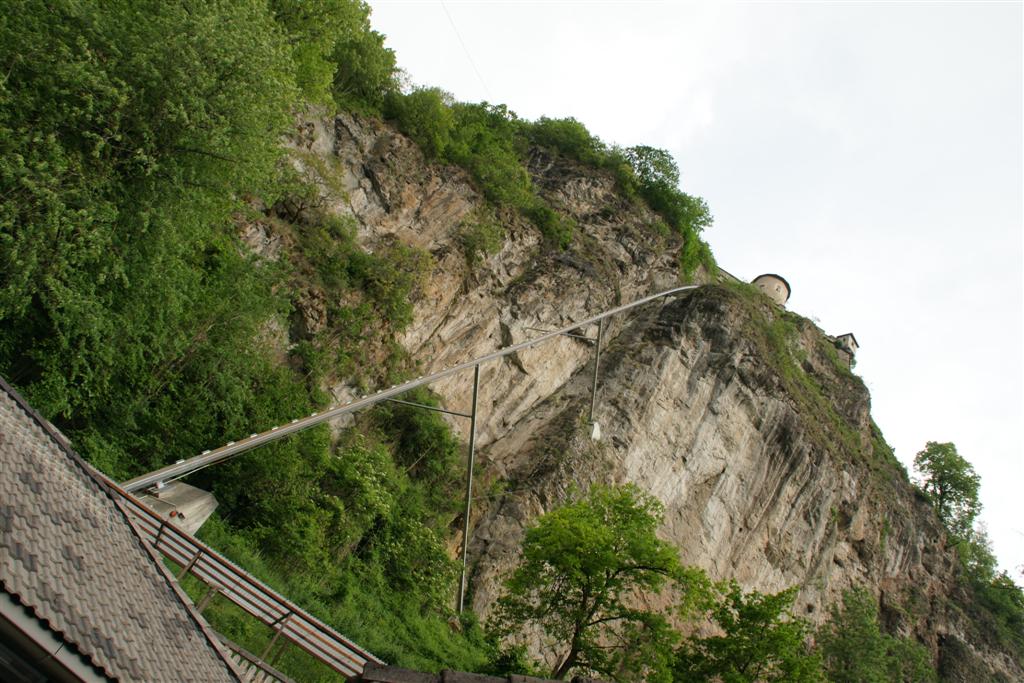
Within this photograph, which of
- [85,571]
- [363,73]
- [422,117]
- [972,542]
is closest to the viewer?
[85,571]

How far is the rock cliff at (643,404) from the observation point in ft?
65.8

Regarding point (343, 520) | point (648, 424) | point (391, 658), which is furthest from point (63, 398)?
point (648, 424)

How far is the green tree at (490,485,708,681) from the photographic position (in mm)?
13547

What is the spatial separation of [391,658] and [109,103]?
985 centimetres

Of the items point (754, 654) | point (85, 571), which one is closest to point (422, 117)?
point (754, 654)

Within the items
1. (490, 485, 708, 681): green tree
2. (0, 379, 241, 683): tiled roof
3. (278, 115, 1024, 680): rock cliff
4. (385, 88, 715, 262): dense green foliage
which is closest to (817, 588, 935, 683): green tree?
(278, 115, 1024, 680): rock cliff

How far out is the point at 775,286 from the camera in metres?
50.8

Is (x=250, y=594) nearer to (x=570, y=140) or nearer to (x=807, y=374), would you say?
(x=570, y=140)

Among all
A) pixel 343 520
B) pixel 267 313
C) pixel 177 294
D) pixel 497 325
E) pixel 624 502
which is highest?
pixel 497 325

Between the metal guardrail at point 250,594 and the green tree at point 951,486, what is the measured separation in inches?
1744

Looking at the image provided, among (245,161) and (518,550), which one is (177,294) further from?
(518,550)

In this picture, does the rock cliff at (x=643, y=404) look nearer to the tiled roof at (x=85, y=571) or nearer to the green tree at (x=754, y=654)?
the green tree at (x=754, y=654)

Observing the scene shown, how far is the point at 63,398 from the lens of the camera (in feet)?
35.8

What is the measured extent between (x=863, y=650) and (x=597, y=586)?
1237 centimetres
